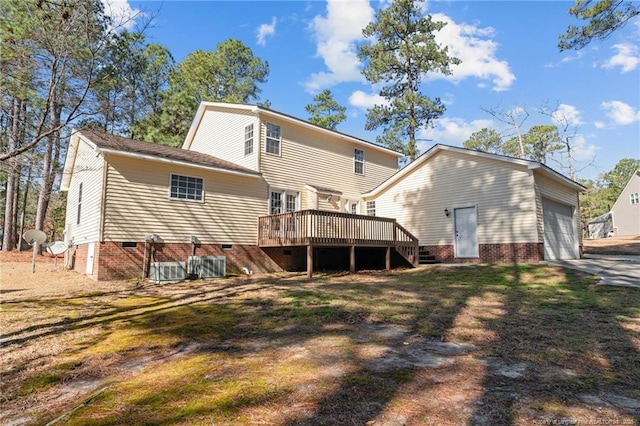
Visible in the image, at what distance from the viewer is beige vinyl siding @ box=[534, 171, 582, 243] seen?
43.0ft

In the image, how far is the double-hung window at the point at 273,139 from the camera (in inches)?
583

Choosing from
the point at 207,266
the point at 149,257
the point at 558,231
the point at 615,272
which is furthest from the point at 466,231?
the point at 149,257

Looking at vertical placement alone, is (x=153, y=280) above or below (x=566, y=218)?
below

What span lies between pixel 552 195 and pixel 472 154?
143 inches

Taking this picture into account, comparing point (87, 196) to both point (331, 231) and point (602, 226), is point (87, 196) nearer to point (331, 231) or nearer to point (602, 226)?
point (331, 231)

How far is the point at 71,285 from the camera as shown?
9.48 m

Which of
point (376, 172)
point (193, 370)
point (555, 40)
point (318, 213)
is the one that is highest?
point (555, 40)

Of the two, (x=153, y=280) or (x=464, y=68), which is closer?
(x=153, y=280)

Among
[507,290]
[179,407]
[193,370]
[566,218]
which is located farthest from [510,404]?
[566,218]

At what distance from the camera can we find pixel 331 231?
12523 mm

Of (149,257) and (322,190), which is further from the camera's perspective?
(322,190)

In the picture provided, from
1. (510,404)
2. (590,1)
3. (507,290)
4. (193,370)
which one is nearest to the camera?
(510,404)

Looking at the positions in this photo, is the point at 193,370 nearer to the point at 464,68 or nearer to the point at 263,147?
the point at 263,147

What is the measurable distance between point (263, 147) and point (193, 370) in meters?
11.9
